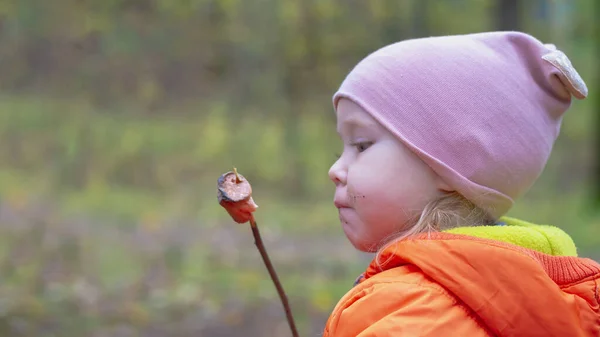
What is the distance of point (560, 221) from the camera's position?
884 cm

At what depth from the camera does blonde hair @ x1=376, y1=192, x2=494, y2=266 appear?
1.89 metres

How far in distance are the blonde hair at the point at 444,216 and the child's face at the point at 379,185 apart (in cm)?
1

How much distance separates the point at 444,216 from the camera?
6.34ft

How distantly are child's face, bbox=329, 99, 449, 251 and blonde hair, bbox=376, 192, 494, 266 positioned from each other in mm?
15

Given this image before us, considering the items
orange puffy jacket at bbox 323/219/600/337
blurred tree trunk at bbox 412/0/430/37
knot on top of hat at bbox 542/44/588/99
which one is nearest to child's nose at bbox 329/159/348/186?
orange puffy jacket at bbox 323/219/600/337

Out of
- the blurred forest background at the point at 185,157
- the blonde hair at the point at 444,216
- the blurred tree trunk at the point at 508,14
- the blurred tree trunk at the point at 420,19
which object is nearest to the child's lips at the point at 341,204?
the blonde hair at the point at 444,216

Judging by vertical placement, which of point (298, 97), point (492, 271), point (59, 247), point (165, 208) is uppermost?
point (298, 97)

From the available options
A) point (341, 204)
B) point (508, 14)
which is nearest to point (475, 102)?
point (341, 204)

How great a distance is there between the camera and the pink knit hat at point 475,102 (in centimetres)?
192

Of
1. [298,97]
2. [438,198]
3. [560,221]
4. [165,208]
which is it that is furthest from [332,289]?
[298,97]

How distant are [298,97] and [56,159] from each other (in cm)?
376

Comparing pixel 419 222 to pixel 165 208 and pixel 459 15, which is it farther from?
pixel 459 15

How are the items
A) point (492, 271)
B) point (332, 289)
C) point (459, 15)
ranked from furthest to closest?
1. point (459, 15)
2. point (332, 289)
3. point (492, 271)

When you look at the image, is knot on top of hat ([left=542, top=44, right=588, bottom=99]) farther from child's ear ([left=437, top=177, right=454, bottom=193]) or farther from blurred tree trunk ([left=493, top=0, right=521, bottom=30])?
blurred tree trunk ([left=493, top=0, right=521, bottom=30])
